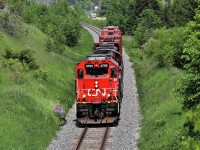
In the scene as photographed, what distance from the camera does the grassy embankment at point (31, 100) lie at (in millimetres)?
21188

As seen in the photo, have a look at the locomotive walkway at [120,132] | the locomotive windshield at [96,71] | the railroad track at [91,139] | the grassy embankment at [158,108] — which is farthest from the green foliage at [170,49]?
the railroad track at [91,139]

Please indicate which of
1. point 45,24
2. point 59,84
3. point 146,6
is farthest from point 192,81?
point 146,6

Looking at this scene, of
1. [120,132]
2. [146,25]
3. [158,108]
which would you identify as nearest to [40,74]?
[158,108]

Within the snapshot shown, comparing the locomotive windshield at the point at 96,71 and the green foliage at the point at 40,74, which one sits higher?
the locomotive windshield at the point at 96,71

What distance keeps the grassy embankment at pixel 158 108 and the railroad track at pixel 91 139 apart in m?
2.16

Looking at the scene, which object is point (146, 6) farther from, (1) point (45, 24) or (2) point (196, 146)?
(2) point (196, 146)

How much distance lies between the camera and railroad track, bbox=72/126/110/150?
70.5ft

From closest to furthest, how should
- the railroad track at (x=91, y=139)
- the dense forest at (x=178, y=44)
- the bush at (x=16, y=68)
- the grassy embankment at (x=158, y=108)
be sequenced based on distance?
the dense forest at (x=178, y=44), the grassy embankment at (x=158, y=108), the railroad track at (x=91, y=139), the bush at (x=16, y=68)

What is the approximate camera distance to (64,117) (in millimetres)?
27875

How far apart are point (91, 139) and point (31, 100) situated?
5.70 m

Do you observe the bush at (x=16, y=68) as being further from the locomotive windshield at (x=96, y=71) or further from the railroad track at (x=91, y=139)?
the railroad track at (x=91, y=139)

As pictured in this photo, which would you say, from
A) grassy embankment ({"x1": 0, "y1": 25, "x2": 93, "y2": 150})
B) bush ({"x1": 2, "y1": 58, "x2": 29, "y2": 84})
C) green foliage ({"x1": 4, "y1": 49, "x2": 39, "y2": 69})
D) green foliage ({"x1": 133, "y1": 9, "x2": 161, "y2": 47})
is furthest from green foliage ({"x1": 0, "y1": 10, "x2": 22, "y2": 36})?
green foliage ({"x1": 133, "y1": 9, "x2": 161, "y2": 47})

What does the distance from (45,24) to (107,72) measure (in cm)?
4135

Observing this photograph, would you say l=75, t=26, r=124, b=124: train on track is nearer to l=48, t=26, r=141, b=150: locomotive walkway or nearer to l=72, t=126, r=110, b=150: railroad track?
l=72, t=126, r=110, b=150: railroad track
